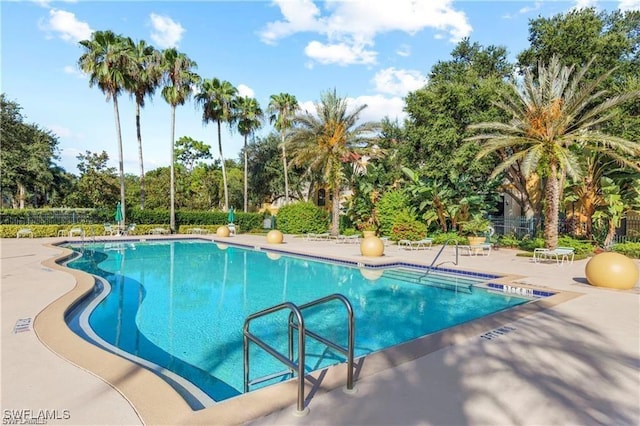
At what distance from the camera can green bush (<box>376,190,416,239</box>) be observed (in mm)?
21531

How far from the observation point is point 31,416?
10.5 feet

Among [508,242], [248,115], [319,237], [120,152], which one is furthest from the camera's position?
[248,115]

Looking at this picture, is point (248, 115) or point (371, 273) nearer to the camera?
point (371, 273)

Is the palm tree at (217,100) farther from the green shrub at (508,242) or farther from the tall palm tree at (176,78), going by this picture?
the green shrub at (508,242)

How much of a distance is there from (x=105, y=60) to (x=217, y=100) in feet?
26.0

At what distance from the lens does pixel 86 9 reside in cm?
1215

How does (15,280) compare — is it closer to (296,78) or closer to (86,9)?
(86,9)

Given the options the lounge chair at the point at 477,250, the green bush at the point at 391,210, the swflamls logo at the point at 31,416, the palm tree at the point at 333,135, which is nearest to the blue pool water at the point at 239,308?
the swflamls logo at the point at 31,416

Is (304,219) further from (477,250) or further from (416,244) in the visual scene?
(477,250)

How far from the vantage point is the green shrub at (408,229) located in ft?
66.1

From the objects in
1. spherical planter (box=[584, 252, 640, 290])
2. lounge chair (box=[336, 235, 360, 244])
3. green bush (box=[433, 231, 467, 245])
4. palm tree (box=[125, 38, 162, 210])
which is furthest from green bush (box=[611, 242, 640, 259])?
palm tree (box=[125, 38, 162, 210])

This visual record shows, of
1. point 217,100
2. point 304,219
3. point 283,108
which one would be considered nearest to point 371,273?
point 304,219

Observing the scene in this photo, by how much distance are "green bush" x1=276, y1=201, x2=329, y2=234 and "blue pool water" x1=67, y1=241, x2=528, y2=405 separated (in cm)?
1211

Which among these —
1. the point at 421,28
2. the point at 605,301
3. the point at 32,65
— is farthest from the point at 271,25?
the point at 605,301
